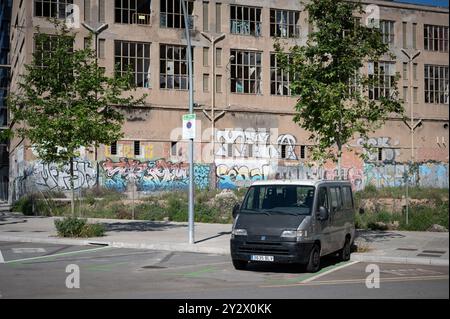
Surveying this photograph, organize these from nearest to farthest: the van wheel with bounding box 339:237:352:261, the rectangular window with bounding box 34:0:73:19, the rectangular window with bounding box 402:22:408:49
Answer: the van wheel with bounding box 339:237:352:261, the rectangular window with bounding box 34:0:73:19, the rectangular window with bounding box 402:22:408:49

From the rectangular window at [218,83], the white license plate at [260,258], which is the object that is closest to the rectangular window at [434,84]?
the rectangular window at [218,83]

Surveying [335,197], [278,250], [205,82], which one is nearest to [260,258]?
[278,250]

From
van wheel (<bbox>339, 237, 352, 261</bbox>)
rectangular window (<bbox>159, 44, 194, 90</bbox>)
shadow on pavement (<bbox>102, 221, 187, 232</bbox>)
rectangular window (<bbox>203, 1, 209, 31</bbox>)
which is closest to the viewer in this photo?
van wheel (<bbox>339, 237, 352, 261</bbox>)

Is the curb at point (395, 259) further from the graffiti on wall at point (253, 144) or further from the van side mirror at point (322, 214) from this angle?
the graffiti on wall at point (253, 144)

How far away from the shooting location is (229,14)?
47.8 meters

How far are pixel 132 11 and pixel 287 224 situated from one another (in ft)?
119

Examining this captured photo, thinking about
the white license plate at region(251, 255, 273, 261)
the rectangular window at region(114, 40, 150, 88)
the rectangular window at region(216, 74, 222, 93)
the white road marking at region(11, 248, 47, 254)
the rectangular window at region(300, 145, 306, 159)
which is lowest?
the white road marking at region(11, 248, 47, 254)

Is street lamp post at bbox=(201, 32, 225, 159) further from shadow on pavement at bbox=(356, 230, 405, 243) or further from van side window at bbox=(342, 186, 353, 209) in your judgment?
van side window at bbox=(342, 186, 353, 209)

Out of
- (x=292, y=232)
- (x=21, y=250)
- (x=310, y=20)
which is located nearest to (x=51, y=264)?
(x=21, y=250)

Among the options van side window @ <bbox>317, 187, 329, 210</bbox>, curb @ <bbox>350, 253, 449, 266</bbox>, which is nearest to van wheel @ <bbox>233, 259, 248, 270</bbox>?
van side window @ <bbox>317, 187, 329, 210</bbox>

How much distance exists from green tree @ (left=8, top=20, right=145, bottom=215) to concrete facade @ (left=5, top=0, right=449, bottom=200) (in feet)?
71.9

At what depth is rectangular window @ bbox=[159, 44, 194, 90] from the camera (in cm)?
4584
